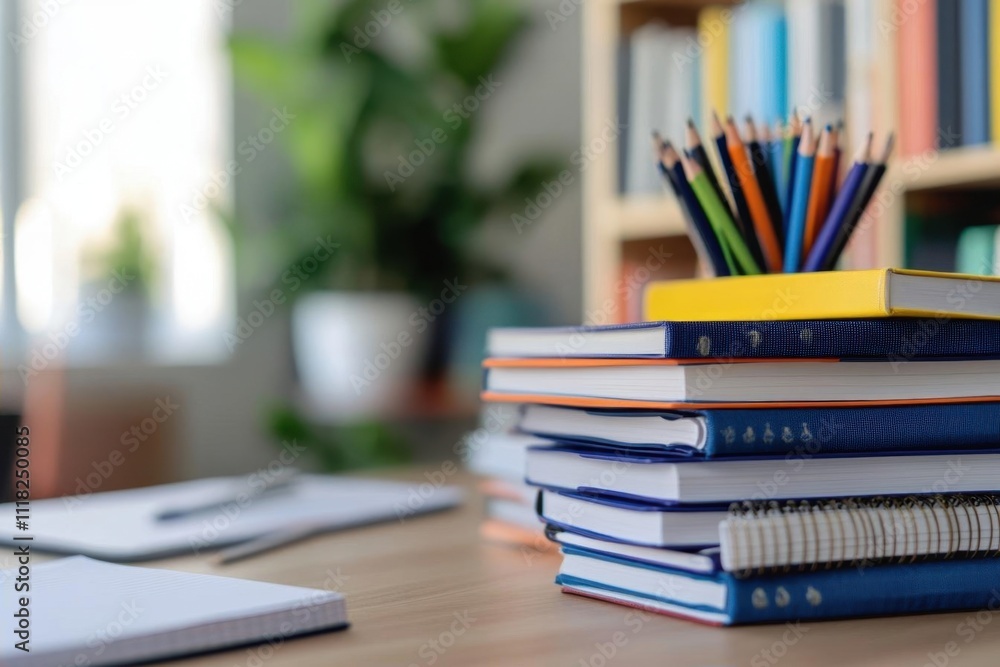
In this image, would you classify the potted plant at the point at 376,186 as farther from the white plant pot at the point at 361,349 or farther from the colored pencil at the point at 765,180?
the colored pencil at the point at 765,180

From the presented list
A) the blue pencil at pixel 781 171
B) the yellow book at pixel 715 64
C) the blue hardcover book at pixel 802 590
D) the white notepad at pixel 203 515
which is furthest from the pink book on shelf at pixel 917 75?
the blue hardcover book at pixel 802 590

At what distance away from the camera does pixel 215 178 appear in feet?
9.95

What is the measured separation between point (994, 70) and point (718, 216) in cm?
69

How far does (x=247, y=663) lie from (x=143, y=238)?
256 centimetres

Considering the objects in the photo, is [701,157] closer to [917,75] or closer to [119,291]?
[917,75]

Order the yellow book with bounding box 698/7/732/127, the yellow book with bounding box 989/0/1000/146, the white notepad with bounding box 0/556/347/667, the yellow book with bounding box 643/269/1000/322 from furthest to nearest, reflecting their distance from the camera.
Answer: the yellow book with bounding box 698/7/732/127, the yellow book with bounding box 989/0/1000/146, the yellow book with bounding box 643/269/1000/322, the white notepad with bounding box 0/556/347/667

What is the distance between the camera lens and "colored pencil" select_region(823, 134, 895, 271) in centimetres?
70

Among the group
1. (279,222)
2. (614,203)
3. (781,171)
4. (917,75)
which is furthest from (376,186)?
(781,171)

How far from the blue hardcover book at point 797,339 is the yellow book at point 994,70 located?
0.71m

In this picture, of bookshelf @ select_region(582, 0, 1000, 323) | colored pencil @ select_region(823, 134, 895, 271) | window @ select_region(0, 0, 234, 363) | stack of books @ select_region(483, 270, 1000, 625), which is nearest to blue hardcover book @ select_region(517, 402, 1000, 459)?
stack of books @ select_region(483, 270, 1000, 625)

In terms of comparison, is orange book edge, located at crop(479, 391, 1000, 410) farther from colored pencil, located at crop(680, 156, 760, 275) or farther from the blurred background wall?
the blurred background wall

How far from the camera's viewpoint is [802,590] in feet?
1.79

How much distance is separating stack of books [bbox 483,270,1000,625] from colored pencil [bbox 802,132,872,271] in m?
0.09

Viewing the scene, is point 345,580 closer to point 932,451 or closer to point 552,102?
point 932,451
